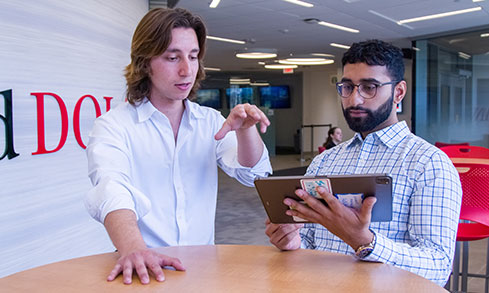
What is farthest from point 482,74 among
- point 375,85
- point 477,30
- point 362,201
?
point 362,201

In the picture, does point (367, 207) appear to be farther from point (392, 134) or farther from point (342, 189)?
point (392, 134)

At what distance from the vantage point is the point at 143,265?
Answer: 1241 millimetres

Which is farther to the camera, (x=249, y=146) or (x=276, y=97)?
(x=276, y=97)

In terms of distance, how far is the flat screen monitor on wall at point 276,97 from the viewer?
69.2ft

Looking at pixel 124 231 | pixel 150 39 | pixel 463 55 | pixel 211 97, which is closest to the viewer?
pixel 124 231

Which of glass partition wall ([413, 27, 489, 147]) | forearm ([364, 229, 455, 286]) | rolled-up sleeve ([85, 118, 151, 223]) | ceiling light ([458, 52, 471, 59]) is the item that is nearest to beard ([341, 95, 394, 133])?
forearm ([364, 229, 455, 286])

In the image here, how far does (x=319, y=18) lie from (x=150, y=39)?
7.52m

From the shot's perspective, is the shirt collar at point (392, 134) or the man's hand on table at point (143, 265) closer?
the man's hand on table at point (143, 265)

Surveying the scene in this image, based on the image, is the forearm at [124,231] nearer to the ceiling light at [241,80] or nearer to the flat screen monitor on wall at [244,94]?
the flat screen monitor on wall at [244,94]

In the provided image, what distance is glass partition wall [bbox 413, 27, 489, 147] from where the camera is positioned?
10258 mm

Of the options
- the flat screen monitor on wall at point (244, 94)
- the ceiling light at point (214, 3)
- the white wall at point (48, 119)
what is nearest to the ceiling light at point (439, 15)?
the ceiling light at point (214, 3)

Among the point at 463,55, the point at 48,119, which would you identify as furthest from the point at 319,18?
the point at 48,119

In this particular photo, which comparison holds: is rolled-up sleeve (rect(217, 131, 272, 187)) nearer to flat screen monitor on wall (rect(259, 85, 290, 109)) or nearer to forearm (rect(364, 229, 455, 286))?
forearm (rect(364, 229, 455, 286))

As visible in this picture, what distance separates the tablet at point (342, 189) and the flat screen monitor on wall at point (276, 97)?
64.7 feet
